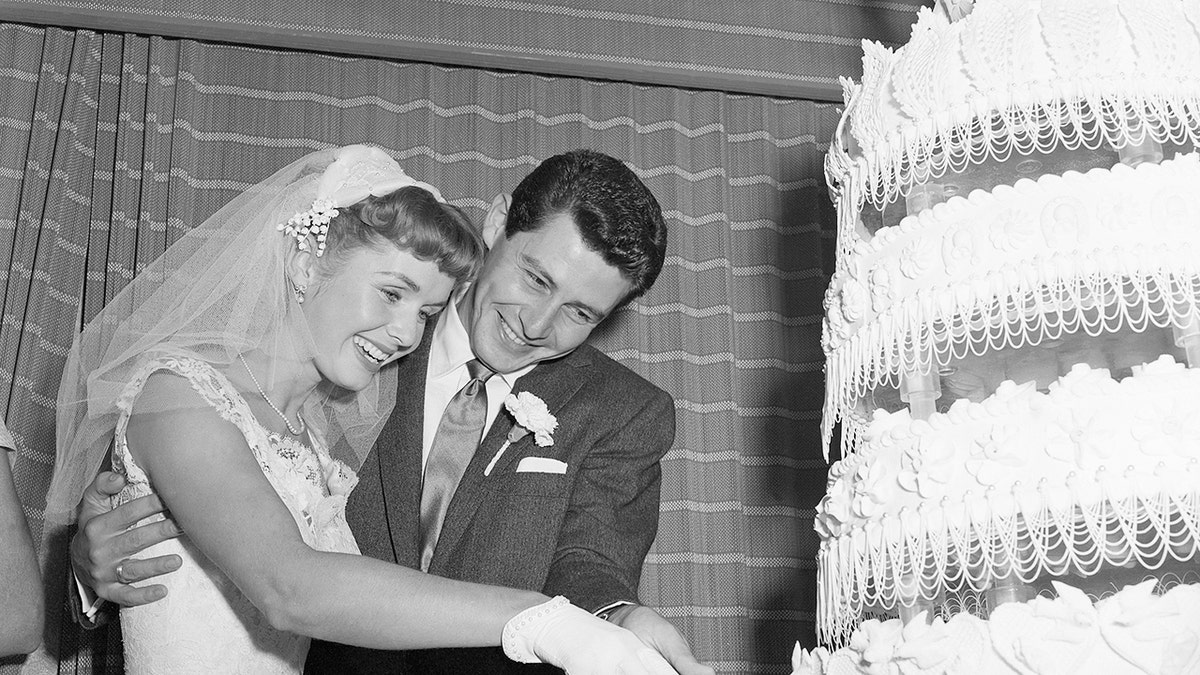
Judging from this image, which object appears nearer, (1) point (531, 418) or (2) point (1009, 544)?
(2) point (1009, 544)

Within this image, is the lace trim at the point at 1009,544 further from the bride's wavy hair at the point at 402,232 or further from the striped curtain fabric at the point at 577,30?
the striped curtain fabric at the point at 577,30

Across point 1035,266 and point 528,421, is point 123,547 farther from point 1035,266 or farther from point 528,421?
A: point 1035,266

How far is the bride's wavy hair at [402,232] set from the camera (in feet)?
7.53

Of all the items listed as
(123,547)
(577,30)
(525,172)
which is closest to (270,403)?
(123,547)

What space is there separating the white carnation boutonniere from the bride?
30 centimetres

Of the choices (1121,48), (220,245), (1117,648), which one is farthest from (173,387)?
(1121,48)

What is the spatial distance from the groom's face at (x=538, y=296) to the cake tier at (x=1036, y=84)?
0.72 metres

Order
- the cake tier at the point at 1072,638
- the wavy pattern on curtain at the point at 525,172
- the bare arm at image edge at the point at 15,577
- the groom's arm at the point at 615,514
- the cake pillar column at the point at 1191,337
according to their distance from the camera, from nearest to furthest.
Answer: the cake tier at the point at 1072,638
the cake pillar column at the point at 1191,337
the bare arm at image edge at the point at 15,577
the groom's arm at the point at 615,514
the wavy pattern on curtain at the point at 525,172

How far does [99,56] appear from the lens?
3.58 m

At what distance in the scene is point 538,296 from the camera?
2695mm

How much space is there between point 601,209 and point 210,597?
3.61 feet

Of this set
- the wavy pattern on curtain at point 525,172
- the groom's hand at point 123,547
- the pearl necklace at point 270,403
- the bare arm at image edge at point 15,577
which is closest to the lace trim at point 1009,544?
the pearl necklace at point 270,403

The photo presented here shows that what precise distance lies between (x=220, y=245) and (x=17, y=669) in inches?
52.2

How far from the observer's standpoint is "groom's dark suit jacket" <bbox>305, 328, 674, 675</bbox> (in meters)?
2.57
